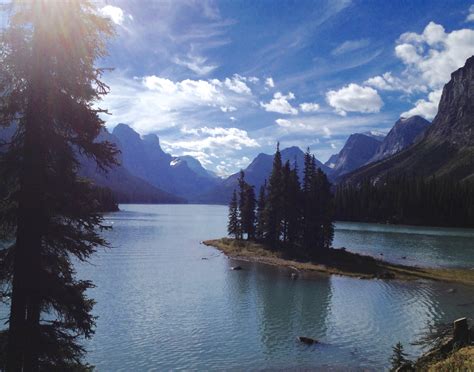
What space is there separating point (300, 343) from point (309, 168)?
5902cm

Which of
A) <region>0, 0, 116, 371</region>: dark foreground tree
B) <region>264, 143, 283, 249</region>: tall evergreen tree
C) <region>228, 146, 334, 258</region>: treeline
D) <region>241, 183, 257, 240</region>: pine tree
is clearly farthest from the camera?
<region>241, 183, 257, 240</region>: pine tree

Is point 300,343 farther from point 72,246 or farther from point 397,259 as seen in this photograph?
point 397,259

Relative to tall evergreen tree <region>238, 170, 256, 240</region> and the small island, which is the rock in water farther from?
tall evergreen tree <region>238, 170, 256, 240</region>

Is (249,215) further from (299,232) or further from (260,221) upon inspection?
(299,232)

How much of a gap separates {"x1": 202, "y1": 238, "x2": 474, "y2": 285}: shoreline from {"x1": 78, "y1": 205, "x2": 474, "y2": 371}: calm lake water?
4.17 metres

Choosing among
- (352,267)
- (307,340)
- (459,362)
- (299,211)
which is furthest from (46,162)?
(299,211)

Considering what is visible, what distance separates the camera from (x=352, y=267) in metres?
70.7

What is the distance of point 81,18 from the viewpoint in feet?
46.9

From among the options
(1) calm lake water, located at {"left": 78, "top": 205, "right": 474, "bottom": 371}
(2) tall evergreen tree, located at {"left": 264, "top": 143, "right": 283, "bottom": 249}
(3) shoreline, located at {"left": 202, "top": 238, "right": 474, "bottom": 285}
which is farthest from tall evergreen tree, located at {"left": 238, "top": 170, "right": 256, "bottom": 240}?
(1) calm lake water, located at {"left": 78, "top": 205, "right": 474, "bottom": 371}

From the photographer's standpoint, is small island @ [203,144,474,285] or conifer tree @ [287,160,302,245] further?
conifer tree @ [287,160,302,245]

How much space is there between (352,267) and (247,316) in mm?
34313

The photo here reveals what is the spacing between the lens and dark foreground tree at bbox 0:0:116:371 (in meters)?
13.2

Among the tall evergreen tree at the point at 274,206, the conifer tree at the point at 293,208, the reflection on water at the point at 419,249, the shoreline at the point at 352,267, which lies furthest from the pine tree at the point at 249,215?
the reflection on water at the point at 419,249

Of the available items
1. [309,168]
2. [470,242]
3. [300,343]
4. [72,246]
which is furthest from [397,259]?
[72,246]
